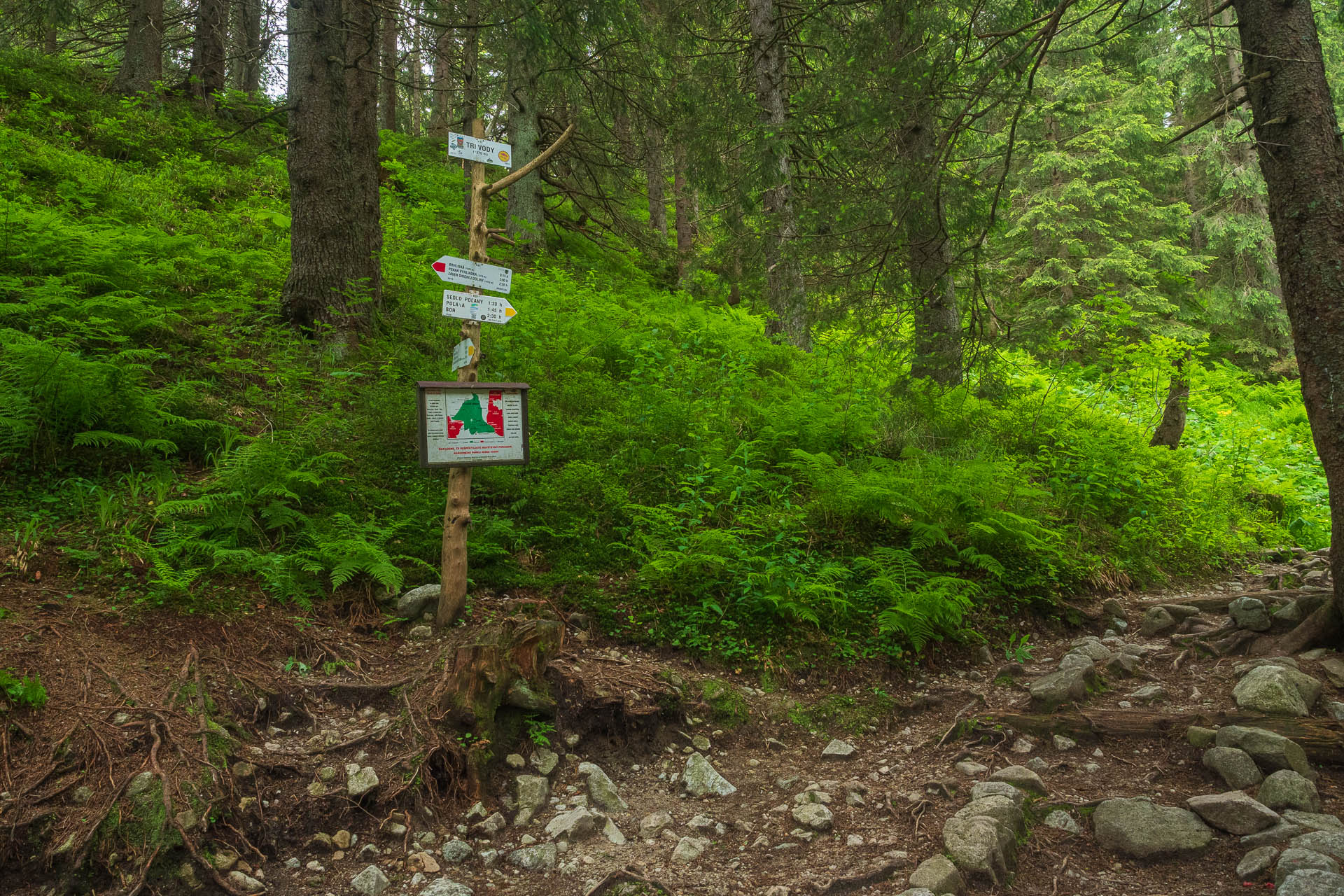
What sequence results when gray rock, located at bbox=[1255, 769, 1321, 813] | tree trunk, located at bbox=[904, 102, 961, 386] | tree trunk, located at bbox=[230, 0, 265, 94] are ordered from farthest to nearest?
tree trunk, located at bbox=[230, 0, 265, 94] < tree trunk, located at bbox=[904, 102, 961, 386] < gray rock, located at bbox=[1255, 769, 1321, 813]

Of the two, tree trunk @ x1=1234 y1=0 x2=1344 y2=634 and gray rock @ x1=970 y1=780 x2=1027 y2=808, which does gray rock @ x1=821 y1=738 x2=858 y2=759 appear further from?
tree trunk @ x1=1234 y1=0 x2=1344 y2=634

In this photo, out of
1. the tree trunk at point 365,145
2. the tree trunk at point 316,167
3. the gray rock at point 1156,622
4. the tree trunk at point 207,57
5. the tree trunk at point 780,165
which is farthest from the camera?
the tree trunk at point 207,57

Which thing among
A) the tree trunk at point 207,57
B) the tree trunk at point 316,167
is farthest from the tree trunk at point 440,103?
the tree trunk at point 316,167

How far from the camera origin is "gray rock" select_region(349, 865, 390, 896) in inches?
110

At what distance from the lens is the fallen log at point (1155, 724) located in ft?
11.6

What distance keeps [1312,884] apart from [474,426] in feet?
13.6

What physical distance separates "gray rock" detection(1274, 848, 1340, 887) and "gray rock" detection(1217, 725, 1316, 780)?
0.89 meters

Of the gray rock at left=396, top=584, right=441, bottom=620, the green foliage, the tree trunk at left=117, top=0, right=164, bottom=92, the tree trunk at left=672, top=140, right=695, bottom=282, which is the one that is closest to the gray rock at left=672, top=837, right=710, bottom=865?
the gray rock at left=396, top=584, right=441, bottom=620

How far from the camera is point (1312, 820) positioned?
296 cm

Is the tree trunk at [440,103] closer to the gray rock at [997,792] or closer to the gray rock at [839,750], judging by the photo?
the gray rock at [839,750]

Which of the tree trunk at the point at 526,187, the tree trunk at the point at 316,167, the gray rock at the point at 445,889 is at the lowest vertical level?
the gray rock at the point at 445,889

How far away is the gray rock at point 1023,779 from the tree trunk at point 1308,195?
8.32 feet

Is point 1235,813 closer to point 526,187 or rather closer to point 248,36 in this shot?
point 526,187

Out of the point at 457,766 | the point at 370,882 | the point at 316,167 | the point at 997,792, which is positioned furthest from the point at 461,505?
the point at 316,167
